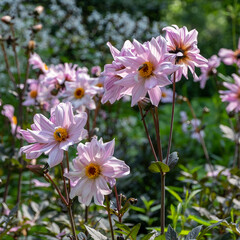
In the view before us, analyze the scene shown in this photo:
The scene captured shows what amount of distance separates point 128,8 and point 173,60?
3.48 metres

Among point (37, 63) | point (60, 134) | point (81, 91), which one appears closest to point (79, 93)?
point (81, 91)

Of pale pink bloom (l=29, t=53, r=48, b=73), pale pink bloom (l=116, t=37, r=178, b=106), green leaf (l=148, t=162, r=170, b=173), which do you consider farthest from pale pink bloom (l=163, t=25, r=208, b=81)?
pale pink bloom (l=29, t=53, r=48, b=73)

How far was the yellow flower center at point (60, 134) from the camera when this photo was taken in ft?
3.63

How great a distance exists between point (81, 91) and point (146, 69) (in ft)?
2.14

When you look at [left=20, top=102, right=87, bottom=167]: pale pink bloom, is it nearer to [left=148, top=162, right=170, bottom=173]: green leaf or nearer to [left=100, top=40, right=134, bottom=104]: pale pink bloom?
[left=100, top=40, right=134, bottom=104]: pale pink bloom

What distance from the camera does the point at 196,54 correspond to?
1.21 metres

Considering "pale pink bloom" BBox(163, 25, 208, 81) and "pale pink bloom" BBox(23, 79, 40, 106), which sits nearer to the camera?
"pale pink bloom" BBox(163, 25, 208, 81)

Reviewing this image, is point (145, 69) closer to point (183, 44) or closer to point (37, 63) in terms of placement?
point (183, 44)

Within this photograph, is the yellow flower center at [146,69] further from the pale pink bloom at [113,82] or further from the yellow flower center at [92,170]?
the yellow flower center at [92,170]

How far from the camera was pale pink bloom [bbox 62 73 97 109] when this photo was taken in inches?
65.9

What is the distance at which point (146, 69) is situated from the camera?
43.2 inches

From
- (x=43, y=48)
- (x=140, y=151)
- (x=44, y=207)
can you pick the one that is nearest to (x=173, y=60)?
(x=44, y=207)

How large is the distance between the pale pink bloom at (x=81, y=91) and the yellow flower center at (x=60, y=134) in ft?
1.76

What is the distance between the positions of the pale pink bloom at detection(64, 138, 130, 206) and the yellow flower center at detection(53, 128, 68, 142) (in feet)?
0.27
